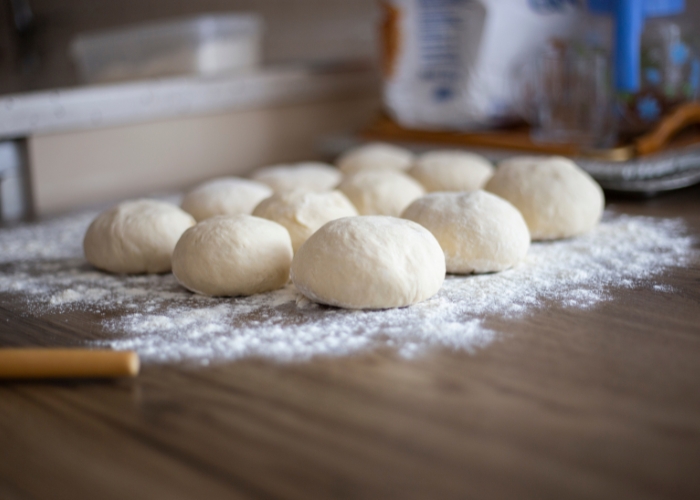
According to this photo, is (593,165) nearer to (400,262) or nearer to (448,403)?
(400,262)

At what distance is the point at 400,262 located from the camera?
2.91 ft

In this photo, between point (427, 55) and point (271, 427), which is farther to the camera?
point (427, 55)

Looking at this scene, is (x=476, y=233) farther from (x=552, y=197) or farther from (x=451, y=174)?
(x=451, y=174)

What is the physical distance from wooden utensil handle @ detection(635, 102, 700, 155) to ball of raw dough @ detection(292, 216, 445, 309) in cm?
80

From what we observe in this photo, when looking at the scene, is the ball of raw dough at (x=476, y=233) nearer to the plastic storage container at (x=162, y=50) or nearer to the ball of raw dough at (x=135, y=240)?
the ball of raw dough at (x=135, y=240)

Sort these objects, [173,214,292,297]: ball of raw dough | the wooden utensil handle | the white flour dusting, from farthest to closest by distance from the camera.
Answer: the wooden utensil handle
[173,214,292,297]: ball of raw dough
the white flour dusting

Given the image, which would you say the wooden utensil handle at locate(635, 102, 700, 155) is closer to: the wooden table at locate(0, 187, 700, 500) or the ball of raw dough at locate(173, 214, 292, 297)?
the wooden table at locate(0, 187, 700, 500)

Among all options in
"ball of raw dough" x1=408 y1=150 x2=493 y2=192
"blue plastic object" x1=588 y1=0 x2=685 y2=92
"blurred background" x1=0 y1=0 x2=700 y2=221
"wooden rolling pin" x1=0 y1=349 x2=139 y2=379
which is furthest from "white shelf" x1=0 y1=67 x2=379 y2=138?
"wooden rolling pin" x1=0 y1=349 x2=139 y2=379

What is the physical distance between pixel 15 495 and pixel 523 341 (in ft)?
1.72

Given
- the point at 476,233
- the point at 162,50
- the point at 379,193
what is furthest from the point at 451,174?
the point at 162,50

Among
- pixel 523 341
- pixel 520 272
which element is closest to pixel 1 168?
pixel 520 272

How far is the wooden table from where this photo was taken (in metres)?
0.53

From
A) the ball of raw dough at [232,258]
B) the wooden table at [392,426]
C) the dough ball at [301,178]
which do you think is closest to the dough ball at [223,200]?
the dough ball at [301,178]

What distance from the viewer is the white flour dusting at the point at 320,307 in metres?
0.80
